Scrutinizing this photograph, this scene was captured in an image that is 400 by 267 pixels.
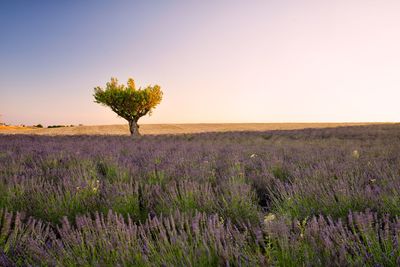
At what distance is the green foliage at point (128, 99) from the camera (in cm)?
3269

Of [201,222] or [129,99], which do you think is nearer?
[201,222]

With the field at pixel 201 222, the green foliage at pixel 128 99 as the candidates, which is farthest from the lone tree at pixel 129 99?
the field at pixel 201 222

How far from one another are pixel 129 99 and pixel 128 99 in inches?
4.8

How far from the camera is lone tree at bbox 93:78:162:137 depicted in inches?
1287

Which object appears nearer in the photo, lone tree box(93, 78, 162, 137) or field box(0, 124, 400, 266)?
field box(0, 124, 400, 266)

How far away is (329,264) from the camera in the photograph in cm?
125

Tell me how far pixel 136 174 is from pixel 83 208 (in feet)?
5.44

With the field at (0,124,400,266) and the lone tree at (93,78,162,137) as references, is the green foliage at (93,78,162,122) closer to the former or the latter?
the lone tree at (93,78,162,137)

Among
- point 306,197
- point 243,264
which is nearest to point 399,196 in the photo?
point 306,197

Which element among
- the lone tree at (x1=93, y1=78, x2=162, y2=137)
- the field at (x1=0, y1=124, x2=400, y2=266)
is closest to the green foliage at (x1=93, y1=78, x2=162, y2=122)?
the lone tree at (x1=93, y1=78, x2=162, y2=137)

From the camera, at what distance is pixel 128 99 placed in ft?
108

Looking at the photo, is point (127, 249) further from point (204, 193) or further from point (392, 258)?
point (204, 193)

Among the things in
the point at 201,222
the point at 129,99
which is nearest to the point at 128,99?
the point at 129,99

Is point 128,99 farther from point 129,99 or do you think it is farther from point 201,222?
point 201,222
